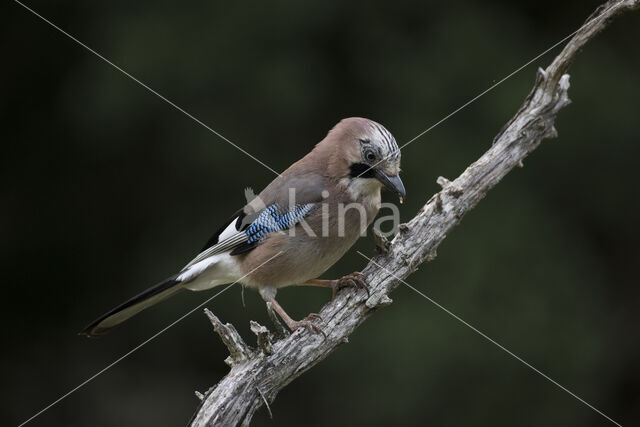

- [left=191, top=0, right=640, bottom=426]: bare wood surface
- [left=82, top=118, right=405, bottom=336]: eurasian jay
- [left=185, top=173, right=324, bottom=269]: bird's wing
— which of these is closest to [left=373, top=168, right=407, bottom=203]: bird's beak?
[left=82, top=118, right=405, bottom=336]: eurasian jay

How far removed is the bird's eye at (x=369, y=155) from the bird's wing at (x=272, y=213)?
0.29 m

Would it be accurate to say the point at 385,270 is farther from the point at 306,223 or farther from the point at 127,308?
the point at 127,308

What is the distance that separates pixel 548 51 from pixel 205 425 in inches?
160

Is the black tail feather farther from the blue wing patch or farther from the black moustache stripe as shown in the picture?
the black moustache stripe

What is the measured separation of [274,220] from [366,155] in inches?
22.4

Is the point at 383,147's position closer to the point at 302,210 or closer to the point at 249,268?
the point at 302,210

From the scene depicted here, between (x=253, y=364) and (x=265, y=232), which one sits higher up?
(x=265, y=232)

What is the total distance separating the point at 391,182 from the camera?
3.46 metres

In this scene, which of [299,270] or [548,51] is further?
[548,51]

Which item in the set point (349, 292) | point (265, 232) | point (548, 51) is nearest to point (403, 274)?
point (349, 292)

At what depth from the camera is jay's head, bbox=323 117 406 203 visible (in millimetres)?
3475

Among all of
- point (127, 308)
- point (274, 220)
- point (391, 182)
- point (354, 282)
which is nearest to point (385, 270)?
point (354, 282)

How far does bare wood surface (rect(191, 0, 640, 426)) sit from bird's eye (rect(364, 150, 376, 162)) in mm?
348

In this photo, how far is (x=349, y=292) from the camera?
3393mm
